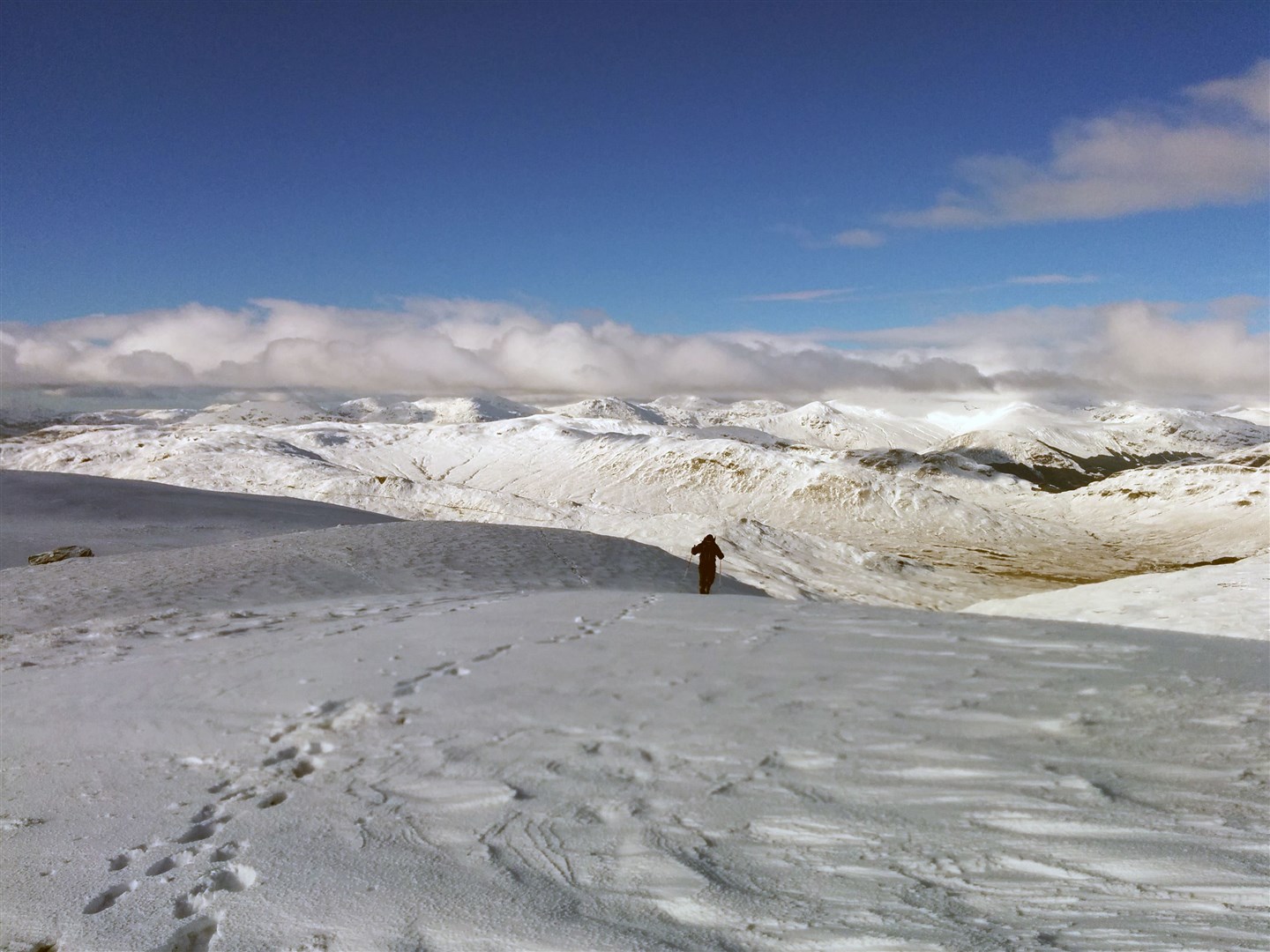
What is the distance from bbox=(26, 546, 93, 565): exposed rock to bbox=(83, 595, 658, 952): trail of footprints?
18.0m

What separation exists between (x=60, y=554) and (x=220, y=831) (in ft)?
69.6

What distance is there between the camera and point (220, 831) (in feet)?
15.9

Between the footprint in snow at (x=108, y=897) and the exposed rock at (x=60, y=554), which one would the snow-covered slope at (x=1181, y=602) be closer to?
the footprint in snow at (x=108, y=897)

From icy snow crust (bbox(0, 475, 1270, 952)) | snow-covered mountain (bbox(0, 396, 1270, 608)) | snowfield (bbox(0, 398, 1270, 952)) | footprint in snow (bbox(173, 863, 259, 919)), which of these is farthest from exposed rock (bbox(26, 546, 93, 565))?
snow-covered mountain (bbox(0, 396, 1270, 608))

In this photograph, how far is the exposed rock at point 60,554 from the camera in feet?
A: 68.1

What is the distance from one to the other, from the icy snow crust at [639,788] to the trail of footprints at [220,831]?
1.0 inches

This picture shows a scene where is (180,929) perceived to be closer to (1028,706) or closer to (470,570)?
(1028,706)

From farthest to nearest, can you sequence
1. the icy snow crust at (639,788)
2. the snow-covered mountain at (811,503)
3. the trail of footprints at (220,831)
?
the snow-covered mountain at (811,503) < the trail of footprints at (220,831) < the icy snow crust at (639,788)

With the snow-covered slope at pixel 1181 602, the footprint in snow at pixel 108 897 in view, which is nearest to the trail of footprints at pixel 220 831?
the footprint in snow at pixel 108 897

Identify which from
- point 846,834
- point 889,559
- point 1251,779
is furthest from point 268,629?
point 889,559

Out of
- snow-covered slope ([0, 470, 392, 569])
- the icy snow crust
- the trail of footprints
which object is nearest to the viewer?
the icy snow crust

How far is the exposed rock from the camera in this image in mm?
20763

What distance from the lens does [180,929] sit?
12.5ft

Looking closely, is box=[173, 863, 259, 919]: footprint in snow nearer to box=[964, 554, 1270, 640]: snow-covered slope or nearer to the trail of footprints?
the trail of footprints
